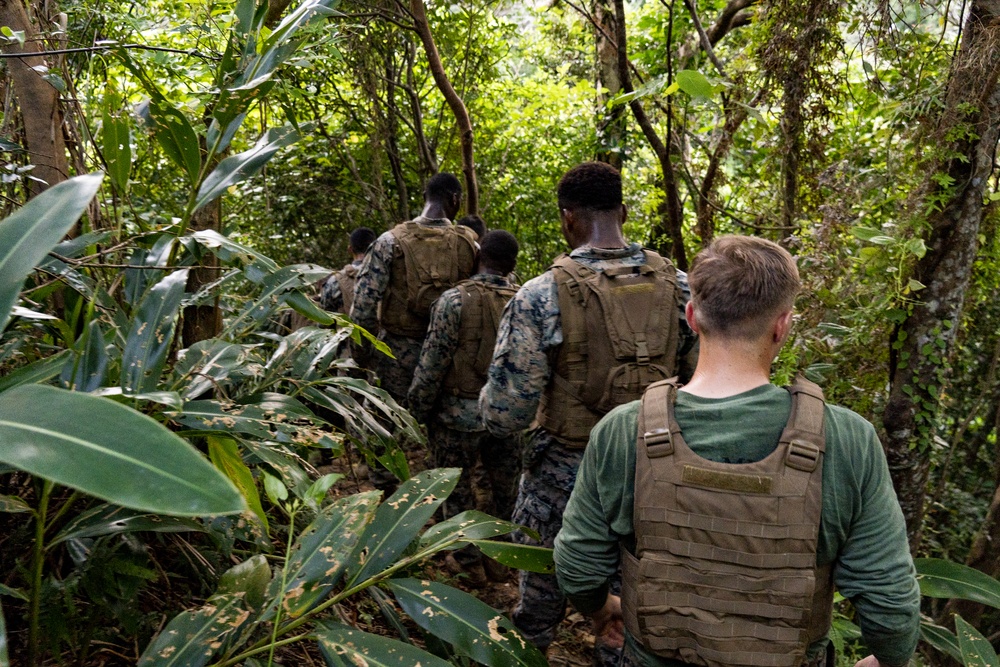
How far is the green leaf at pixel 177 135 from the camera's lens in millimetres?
2090

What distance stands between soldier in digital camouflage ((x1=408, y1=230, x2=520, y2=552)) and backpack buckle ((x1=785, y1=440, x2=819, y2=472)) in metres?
2.63

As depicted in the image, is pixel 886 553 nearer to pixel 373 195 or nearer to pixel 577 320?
pixel 577 320

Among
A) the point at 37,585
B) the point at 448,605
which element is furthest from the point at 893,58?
the point at 37,585

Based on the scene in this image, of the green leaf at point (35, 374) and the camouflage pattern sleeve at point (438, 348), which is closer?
the green leaf at point (35, 374)

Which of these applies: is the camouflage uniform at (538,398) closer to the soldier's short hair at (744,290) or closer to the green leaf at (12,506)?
the soldier's short hair at (744,290)

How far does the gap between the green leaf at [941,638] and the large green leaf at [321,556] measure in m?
1.80

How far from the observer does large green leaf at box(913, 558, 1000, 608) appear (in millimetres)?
2240

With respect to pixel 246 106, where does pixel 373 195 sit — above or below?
below

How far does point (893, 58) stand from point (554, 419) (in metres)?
2.48

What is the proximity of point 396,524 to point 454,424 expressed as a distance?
2127 mm

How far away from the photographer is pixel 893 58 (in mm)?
3641

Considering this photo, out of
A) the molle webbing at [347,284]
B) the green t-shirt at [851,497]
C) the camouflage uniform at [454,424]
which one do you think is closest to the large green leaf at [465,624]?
the green t-shirt at [851,497]

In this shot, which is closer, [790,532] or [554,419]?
[790,532]

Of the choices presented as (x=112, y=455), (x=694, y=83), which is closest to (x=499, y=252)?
(x=694, y=83)
